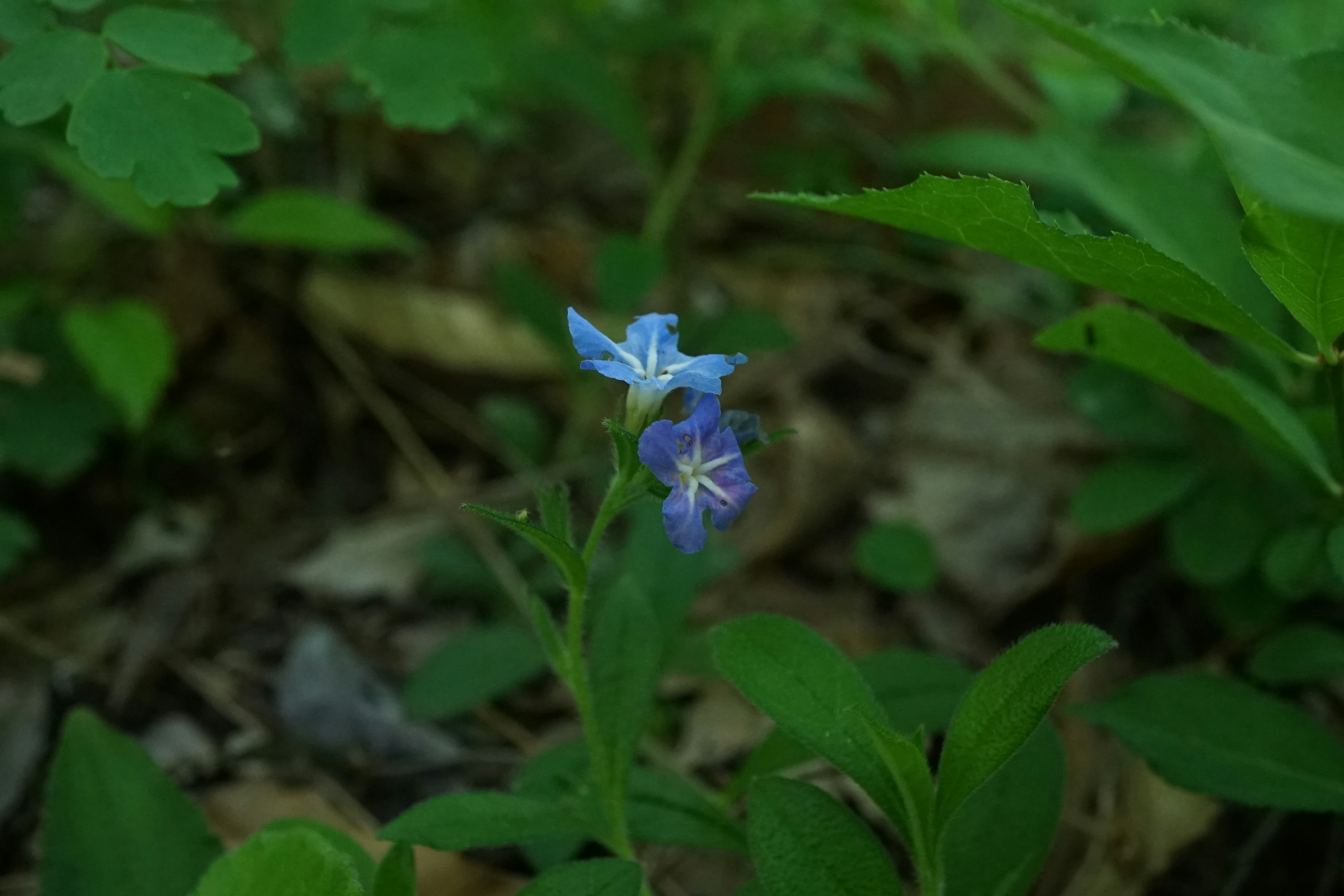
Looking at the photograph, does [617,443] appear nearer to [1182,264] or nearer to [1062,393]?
[1182,264]

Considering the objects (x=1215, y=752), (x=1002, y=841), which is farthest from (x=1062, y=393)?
(x=1002, y=841)

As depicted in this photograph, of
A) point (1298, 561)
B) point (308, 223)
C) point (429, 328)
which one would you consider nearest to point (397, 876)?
point (1298, 561)

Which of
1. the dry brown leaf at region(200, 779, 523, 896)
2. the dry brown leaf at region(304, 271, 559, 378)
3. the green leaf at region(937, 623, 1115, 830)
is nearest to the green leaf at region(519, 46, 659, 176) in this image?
the dry brown leaf at region(304, 271, 559, 378)

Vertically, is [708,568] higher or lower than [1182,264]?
lower

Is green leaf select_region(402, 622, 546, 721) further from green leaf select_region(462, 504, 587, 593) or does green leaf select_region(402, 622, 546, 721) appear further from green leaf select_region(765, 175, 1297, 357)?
green leaf select_region(765, 175, 1297, 357)

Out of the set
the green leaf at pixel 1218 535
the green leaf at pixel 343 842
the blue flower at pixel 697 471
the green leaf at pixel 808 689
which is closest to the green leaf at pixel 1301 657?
the green leaf at pixel 1218 535

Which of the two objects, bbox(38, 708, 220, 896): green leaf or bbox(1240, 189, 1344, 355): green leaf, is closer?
bbox(1240, 189, 1344, 355): green leaf
